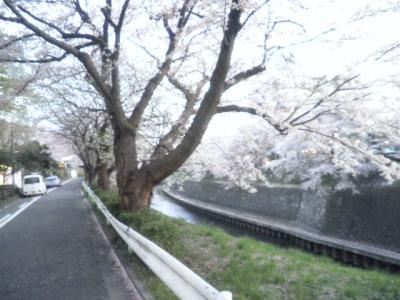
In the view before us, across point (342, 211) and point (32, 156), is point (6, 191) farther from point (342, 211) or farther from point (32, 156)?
point (342, 211)

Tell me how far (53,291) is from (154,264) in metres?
1.50

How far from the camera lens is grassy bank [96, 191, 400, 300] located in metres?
5.53

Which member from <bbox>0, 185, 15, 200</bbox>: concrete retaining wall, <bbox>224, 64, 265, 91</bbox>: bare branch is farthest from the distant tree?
<bbox>224, 64, 265, 91</bbox>: bare branch

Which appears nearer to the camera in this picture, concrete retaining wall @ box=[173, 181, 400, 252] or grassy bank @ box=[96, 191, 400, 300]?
grassy bank @ box=[96, 191, 400, 300]

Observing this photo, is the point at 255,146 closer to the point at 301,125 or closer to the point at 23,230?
the point at 301,125

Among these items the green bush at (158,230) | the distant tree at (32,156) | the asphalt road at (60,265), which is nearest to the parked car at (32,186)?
the distant tree at (32,156)

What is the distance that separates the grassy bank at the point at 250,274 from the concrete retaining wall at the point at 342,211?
9.08 meters

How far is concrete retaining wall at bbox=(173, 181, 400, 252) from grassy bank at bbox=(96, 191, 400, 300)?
29.8ft

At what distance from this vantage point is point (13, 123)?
29.8 m

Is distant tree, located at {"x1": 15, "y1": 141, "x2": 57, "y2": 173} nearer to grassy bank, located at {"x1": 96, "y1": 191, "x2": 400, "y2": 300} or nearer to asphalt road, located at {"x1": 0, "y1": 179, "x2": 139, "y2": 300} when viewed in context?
asphalt road, located at {"x1": 0, "y1": 179, "x2": 139, "y2": 300}

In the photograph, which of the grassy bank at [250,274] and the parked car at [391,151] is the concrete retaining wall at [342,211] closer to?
the parked car at [391,151]

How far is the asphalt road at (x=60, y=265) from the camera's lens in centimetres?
555

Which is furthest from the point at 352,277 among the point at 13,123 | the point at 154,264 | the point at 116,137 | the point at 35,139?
the point at 35,139

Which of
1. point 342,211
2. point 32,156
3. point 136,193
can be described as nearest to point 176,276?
point 136,193
